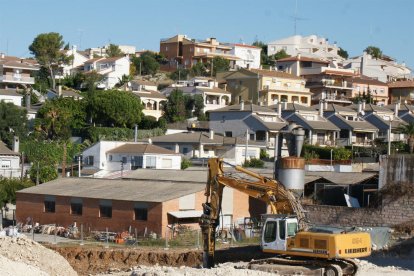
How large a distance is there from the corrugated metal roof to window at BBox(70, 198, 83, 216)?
0.29 metres

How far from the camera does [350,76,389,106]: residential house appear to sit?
12344 cm

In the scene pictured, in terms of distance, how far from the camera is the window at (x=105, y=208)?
50.3 meters

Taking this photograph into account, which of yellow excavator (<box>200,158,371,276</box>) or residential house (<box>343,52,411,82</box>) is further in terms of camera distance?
residential house (<box>343,52,411,82</box>)

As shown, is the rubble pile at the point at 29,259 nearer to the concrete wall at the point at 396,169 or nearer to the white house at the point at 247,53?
the concrete wall at the point at 396,169

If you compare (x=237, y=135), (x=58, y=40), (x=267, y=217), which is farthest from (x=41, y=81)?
(x=267, y=217)

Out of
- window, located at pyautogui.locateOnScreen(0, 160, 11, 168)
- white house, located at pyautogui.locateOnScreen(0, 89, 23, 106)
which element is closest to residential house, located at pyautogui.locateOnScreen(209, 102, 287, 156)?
white house, located at pyautogui.locateOnScreen(0, 89, 23, 106)

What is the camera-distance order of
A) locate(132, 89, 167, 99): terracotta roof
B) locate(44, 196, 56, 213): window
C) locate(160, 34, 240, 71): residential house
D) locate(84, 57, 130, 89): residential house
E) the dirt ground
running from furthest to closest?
locate(160, 34, 240, 71): residential house
locate(84, 57, 130, 89): residential house
locate(132, 89, 167, 99): terracotta roof
locate(44, 196, 56, 213): window
the dirt ground

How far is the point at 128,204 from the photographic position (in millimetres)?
49250

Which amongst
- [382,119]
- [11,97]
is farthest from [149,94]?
[382,119]

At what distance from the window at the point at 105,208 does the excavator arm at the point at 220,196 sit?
1449 cm

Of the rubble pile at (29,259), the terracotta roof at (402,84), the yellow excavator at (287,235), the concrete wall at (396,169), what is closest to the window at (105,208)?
the rubble pile at (29,259)

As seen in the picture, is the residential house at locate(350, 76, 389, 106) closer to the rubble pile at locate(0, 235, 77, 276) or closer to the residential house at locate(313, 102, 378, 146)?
the residential house at locate(313, 102, 378, 146)

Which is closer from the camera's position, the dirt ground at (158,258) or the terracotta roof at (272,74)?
the dirt ground at (158,258)

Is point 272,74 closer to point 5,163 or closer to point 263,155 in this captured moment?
point 263,155
